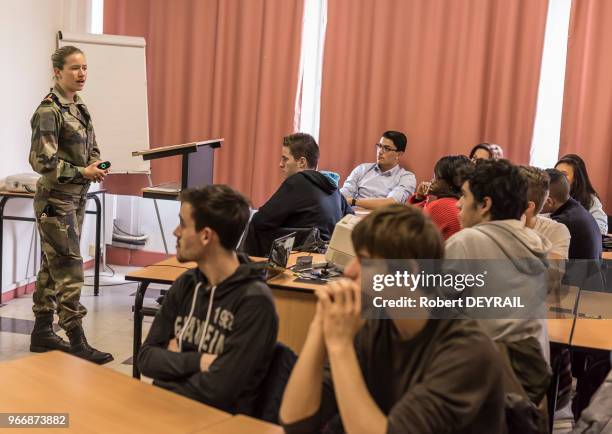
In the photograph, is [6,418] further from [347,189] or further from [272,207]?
[347,189]

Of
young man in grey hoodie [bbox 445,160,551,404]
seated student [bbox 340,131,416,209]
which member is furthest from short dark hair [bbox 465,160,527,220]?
seated student [bbox 340,131,416,209]

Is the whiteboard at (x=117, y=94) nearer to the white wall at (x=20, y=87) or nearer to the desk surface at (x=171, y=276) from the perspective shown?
the white wall at (x=20, y=87)

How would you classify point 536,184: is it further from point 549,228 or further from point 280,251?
point 280,251

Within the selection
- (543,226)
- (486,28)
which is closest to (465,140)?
(486,28)

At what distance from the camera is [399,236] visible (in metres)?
1.55

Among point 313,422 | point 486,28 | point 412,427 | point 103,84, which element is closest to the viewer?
point 412,427

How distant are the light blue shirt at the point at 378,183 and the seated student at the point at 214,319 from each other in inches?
132

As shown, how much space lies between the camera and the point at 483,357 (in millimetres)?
1505

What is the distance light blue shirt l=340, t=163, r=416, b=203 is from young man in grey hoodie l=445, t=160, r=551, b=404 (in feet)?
9.28

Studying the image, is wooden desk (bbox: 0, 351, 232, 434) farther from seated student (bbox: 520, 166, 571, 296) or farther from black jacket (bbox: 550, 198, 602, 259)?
black jacket (bbox: 550, 198, 602, 259)

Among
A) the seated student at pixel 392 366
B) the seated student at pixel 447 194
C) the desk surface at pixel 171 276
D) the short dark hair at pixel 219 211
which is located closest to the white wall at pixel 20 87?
the desk surface at pixel 171 276

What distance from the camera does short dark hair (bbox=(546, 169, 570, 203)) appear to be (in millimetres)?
3891

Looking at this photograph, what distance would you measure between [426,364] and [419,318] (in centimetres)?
10

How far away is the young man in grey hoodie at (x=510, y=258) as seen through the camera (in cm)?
241
